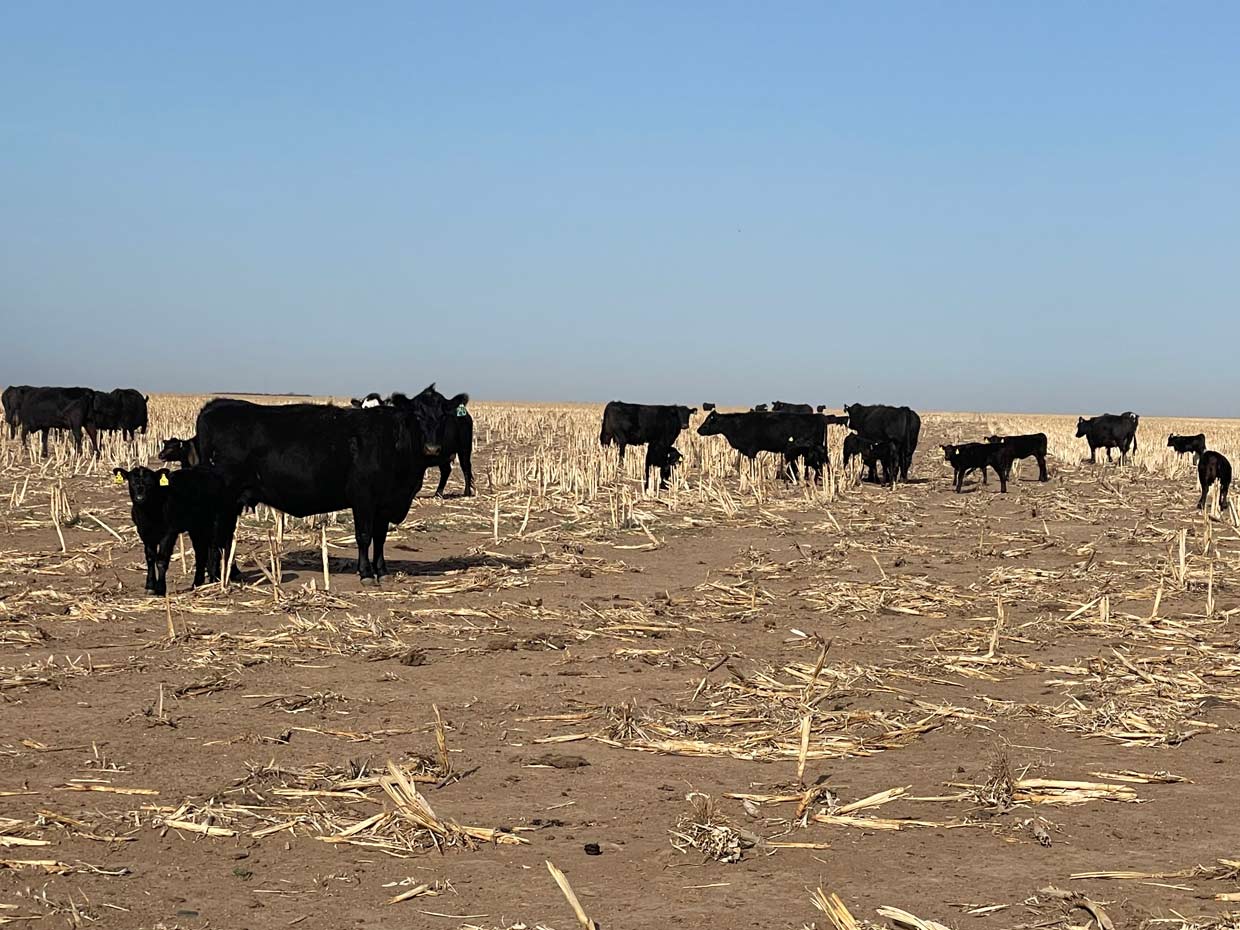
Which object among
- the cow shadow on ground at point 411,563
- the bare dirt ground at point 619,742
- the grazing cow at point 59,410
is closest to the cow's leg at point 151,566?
the bare dirt ground at point 619,742

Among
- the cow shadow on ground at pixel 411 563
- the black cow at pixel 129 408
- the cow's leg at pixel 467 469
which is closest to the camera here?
the cow shadow on ground at pixel 411 563

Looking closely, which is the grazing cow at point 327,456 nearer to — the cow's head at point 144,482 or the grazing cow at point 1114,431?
the cow's head at point 144,482

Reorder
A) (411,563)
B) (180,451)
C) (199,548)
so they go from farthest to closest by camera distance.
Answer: (411,563) → (180,451) → (199,548)

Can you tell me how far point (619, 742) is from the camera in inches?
290

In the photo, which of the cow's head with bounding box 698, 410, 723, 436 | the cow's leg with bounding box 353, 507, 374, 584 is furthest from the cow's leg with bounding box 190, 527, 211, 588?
the cow's head with bounding box 698, 410, 723, 436

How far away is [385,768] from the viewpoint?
6734 mm

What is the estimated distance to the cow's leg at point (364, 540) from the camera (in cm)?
1334

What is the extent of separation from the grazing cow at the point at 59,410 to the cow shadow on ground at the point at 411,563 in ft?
66.1

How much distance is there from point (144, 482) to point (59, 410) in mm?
23870

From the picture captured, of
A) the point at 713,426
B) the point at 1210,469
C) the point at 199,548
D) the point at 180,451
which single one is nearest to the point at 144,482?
the point at 199,548

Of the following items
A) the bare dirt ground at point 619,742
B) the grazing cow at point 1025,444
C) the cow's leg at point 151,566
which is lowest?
the bare dirt ground at point 619,742

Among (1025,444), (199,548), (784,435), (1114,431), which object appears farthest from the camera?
(1114,431)

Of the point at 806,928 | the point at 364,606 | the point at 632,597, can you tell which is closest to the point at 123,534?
the point at 364,606

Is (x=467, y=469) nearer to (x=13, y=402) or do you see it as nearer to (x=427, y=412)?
(x=427, y=412)
